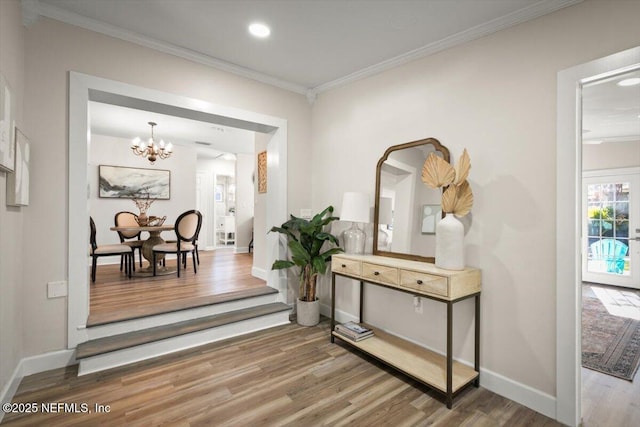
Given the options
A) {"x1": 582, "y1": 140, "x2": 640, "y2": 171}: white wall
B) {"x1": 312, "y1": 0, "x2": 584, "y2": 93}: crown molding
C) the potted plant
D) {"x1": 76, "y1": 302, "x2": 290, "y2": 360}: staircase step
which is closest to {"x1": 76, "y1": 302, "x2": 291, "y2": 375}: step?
{"x1": 76, "y1": 302, "x2": 290, "y2": 360}: staircase step

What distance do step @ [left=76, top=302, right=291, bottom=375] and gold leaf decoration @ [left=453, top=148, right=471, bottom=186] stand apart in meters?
2.27

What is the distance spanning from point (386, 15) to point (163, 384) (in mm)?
3161

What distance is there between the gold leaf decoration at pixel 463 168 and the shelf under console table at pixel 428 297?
0.64 meters

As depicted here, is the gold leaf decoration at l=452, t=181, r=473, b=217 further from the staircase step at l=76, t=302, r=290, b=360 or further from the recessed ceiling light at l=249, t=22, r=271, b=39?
the staircase step at l=76, t=302, r=290, b=360

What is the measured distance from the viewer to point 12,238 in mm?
1993

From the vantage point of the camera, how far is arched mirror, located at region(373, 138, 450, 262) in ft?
8.39

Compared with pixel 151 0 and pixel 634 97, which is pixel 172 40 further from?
pixel 634 97

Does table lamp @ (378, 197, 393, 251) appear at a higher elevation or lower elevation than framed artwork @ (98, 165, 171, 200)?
lower

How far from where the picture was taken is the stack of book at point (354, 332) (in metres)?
2.74

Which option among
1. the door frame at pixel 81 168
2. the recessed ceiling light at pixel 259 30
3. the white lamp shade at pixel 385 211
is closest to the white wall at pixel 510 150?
the white lamp shade at pixel 385 211

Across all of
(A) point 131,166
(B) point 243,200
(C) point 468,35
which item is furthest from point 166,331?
(B) point 243,200

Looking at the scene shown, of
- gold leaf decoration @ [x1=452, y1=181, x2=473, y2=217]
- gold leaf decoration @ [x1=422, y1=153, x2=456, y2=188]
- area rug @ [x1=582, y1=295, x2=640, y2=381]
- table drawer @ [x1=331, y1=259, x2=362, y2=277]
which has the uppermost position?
gold leaf decoration @ [x1=422, y1=153, x2=456, y2=188]

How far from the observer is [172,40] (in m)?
2.70

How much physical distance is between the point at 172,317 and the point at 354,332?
172 centimetres
